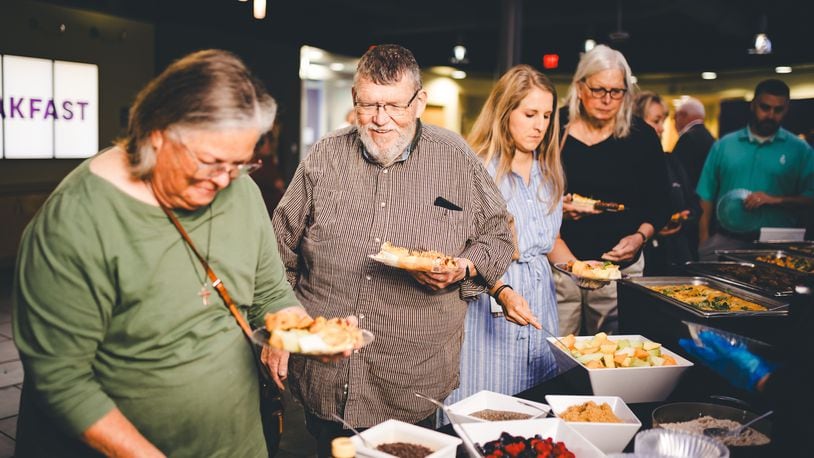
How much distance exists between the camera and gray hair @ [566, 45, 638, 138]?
315 centimetres

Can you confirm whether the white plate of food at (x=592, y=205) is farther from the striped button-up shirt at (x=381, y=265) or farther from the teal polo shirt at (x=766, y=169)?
the teal polo shirt at (x=766, y=169)

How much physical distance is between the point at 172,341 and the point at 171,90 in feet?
1.71

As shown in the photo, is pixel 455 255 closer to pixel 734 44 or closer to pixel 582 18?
pixel 582 18

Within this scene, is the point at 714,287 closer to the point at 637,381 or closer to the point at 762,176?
the point at 637,381

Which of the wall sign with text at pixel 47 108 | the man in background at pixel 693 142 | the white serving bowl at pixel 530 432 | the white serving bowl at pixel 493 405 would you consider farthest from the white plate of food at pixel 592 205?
the wall sign with text at pixel 47 108

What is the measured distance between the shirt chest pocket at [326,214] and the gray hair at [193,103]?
73cm

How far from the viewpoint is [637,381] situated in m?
1.93

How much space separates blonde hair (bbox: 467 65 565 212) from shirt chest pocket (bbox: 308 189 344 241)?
784 millimetres

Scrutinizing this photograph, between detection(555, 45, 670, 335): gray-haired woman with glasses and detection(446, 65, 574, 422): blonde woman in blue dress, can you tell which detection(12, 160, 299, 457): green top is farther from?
detection(555, 45, 670, 335): gray-haired woman with glasses

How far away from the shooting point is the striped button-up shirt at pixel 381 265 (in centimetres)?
211

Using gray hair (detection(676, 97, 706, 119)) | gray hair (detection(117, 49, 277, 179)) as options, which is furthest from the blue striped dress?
gray hair (detection(676, 97, 706, 119))

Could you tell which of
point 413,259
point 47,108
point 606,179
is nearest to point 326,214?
point 413,259

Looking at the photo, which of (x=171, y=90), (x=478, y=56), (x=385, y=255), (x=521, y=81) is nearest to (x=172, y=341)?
(x=171, y=90)

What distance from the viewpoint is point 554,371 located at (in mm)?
2717
